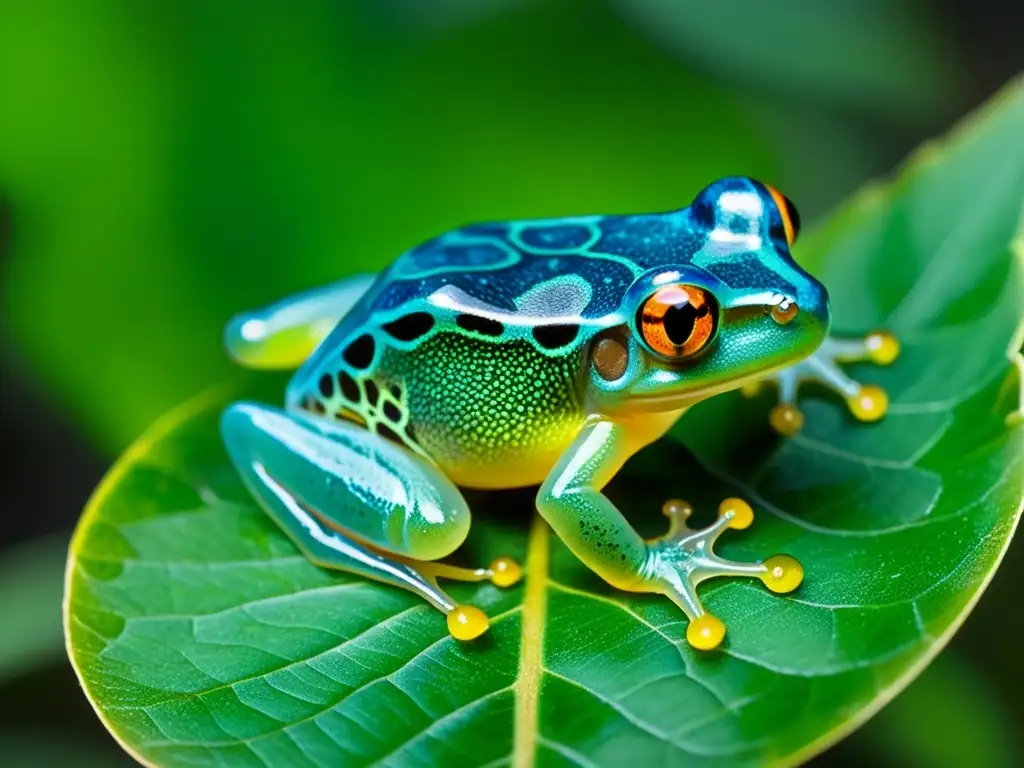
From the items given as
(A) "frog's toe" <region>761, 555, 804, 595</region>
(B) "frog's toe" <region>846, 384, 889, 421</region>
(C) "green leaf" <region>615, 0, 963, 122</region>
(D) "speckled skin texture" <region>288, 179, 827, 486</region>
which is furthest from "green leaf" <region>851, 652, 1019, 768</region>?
(C) "green leaf" <region>615, 0, 963, 122</region>

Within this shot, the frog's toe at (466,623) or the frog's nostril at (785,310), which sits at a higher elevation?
the frog's nostril at (785,310)

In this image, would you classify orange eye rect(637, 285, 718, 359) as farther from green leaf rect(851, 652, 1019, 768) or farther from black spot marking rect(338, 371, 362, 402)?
green leaf rect(851, 652, 1019, 768)

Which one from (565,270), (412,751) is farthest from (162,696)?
(565,270)

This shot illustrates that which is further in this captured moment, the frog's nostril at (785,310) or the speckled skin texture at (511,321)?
the speckled skin texture at (511,321)

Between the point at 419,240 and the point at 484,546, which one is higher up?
the point at 419,240

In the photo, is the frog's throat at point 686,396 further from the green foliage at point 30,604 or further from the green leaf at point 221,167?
the green foliage at point 30,604

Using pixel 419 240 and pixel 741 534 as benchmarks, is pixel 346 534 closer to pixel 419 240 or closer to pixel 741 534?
pixel 741 534

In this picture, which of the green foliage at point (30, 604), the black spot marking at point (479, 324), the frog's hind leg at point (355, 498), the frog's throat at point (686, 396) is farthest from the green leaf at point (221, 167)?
the frog's throat at point (686, 396)

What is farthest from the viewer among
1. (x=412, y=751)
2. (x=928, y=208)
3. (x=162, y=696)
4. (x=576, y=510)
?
(x=928, y=208)

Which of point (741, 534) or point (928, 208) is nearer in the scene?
point (741, 534)
